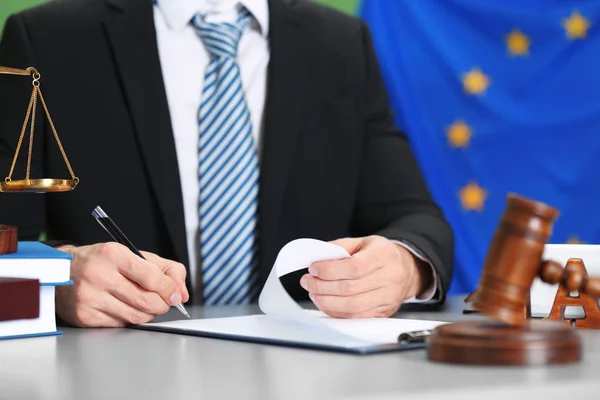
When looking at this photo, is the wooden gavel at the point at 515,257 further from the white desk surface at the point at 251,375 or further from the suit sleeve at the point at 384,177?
the suit sleeve at the point at 384,177

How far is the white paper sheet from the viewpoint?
97 centimetres

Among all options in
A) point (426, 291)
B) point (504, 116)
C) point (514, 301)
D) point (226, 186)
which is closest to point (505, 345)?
point (514, 301)

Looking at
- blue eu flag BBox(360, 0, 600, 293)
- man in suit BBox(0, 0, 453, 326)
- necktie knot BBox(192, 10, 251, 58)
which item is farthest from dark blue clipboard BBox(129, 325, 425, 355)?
blue eu flag BBox(360, 0, 600, 293)

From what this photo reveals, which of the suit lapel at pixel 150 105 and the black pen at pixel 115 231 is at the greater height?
the suit lapel at pixel 150 105

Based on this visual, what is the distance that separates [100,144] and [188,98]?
20 centimetres

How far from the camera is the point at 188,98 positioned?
1.82 m

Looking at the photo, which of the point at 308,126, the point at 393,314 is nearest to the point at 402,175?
the point at 308,126

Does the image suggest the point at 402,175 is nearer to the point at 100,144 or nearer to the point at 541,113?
the point at 100,144

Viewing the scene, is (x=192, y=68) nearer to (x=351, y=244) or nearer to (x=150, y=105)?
(x=150, y=105)

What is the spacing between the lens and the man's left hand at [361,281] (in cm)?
119

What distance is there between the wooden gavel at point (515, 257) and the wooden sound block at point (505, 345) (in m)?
0.02

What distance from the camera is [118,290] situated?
1146mm

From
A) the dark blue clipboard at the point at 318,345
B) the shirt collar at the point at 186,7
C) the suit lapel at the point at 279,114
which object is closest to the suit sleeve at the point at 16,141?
the shirt collar at the point at 186,7

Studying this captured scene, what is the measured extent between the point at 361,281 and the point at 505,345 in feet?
1.57
